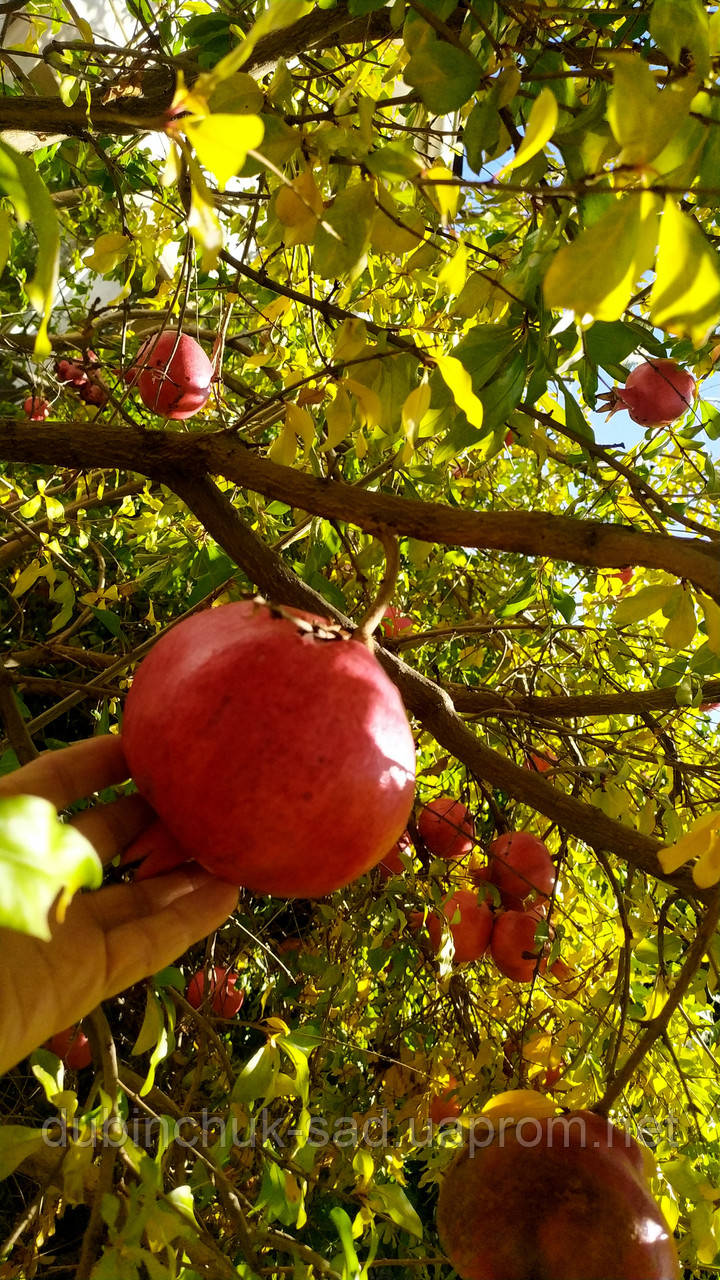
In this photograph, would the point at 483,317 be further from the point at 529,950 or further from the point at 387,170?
the point at 529,950

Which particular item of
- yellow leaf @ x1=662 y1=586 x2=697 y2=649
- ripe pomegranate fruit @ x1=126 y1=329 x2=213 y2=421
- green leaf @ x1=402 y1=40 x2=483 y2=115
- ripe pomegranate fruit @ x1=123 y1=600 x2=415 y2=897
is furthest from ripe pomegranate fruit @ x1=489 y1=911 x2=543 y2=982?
green leaf @ x1=402 y1=40 x2=483 y2=115

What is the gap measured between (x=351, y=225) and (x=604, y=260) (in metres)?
0.36

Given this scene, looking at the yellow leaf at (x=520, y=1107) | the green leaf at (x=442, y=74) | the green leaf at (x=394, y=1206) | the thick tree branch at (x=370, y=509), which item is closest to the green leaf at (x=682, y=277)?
the thick tree branch at (x=370, y=509)

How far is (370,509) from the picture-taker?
28.1 inches

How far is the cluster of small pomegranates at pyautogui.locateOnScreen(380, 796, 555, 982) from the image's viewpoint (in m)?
1.60

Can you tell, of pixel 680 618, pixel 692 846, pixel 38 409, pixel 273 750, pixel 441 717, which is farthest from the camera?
pixel 38 409

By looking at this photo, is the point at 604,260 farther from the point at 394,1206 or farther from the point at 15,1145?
the point at 394,1206

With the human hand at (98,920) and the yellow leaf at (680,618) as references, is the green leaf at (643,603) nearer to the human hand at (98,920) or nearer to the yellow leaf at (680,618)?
the yellow leaf at (680,618)

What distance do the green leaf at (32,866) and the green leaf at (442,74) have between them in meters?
0.74

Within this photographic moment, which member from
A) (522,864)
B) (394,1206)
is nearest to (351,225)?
(394,1206)

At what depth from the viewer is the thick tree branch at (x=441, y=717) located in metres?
0.92

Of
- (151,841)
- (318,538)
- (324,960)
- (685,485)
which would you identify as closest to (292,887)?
(151,841)

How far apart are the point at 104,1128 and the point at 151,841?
32cm

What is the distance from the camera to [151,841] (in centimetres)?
75
